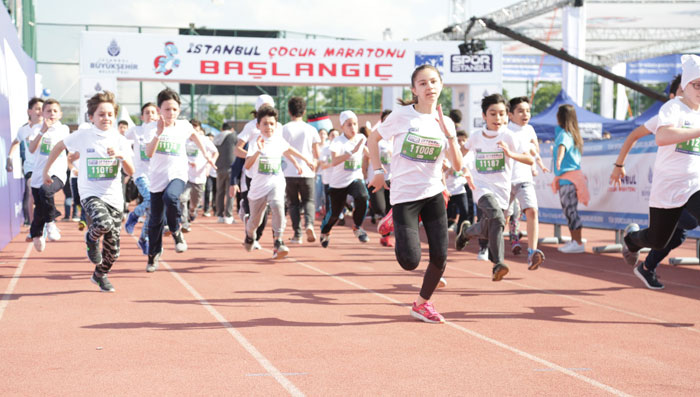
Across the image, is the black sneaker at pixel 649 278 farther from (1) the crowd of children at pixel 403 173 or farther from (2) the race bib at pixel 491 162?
(2) the race bib at pixel 491 162

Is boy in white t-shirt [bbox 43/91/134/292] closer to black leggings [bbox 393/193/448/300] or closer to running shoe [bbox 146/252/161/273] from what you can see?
running shoe [bbox 146/252/161/273]

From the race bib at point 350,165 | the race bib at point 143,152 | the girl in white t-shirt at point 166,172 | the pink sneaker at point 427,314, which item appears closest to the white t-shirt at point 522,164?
the race bib at point 350,165

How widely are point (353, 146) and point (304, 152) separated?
2.95 ft

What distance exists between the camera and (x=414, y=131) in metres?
6.35

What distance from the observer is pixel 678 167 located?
22.5 feet

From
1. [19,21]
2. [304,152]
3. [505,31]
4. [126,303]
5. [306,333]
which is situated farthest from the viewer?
[19,21]

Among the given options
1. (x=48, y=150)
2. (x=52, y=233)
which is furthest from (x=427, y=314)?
(x=52, y=233)

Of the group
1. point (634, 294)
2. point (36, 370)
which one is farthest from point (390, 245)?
point (36, 370)

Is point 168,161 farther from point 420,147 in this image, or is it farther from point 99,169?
point 420,147

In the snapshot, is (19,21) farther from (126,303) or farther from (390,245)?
(126,303)

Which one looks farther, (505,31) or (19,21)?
(19,21)

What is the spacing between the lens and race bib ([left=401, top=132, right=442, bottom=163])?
20.8ft

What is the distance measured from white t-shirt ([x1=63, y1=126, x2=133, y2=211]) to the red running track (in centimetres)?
98

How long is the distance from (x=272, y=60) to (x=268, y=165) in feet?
49.7
